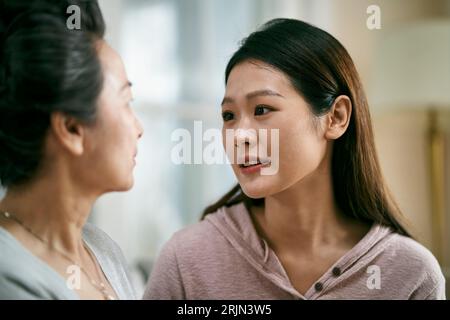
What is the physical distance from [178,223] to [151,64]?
0.33 m

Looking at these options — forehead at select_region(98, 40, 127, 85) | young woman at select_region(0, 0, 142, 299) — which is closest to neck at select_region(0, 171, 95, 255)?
young woman at select_region(0, 0, 142, 299)

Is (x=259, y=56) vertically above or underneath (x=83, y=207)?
above

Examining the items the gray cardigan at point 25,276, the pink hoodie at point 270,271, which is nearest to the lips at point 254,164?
the pink hoodie at point 270,271

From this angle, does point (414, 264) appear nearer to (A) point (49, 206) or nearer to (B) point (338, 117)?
(B) point (338, 117)

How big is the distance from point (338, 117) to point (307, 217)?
0.15 metres

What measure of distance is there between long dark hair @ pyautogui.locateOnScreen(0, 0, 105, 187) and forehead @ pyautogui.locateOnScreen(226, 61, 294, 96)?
18 centimetres

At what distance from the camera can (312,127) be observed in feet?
2.62

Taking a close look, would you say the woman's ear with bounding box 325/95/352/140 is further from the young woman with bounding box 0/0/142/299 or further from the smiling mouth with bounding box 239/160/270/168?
the young woman with bounding box 0/0/142/299

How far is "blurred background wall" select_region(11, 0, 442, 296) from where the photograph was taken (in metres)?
1.06

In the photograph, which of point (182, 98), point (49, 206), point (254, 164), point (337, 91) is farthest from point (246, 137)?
point (182, 98)

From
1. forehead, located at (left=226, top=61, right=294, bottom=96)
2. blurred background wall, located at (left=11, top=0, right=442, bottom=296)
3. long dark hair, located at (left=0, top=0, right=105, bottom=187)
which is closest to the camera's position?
long dark hair, located at (left=0, top=0, right=105, bottom=187)
